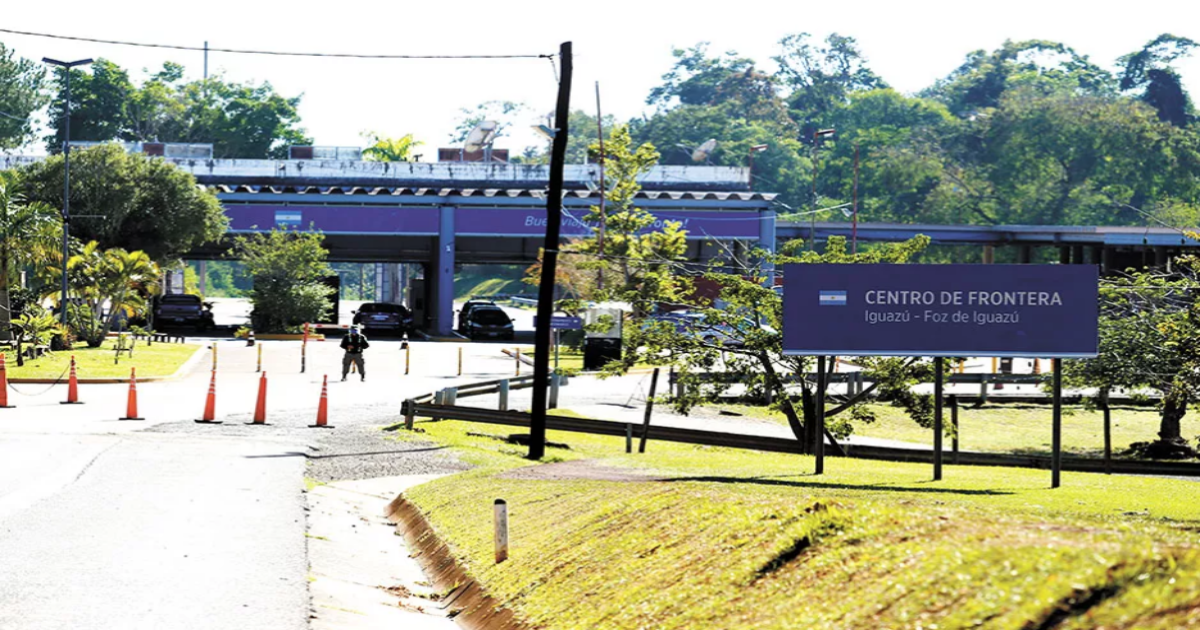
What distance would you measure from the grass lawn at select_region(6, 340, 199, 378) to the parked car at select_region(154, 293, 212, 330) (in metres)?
17.0

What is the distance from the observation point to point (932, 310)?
74.7 ft

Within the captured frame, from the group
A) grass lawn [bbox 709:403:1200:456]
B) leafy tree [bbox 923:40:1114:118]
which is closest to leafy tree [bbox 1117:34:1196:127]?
leafy tree [bbox 923:40:1114:118]

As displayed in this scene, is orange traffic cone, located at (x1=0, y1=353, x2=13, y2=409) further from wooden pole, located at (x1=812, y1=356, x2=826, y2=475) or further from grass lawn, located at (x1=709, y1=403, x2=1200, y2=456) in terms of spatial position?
grass lawn, located at (x1=709, y1=403, x2=1200, y2=456)

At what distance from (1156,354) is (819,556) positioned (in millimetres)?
23056

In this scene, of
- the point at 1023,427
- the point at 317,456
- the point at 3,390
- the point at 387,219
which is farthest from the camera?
the point at 387,219

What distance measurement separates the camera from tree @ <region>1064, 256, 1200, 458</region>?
29.6 metres

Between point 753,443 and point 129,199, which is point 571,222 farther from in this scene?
point 753,443

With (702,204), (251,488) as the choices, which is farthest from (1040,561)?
(702,204)

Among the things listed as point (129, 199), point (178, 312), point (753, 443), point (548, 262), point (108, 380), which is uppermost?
Answer: point (129, 199)

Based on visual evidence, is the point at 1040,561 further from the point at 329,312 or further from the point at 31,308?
the point at 329,312

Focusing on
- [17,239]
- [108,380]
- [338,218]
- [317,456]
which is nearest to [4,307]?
[17,239]

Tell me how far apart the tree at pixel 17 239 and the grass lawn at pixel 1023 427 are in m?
19.4

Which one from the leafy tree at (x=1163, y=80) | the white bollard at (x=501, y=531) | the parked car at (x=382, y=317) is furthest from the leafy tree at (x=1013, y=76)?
the white bollard at (x=501, y=531)

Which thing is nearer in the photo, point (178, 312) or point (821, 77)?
point (178, 312)
